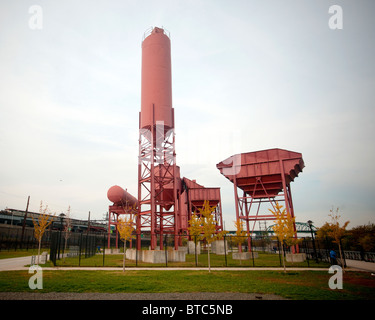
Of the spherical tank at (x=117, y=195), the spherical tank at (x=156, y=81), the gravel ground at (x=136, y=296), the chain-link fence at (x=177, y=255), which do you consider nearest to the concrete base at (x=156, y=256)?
the chain-link fence at (x=177, y=255)

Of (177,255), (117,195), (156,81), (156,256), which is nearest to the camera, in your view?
(156,256)

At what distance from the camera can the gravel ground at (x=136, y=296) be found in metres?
7.74

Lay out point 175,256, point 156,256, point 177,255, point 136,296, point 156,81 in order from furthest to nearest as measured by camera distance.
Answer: point 156,81, point 177,255, point 175,256, point 156,256, point 136,296

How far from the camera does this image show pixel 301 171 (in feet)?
91.7

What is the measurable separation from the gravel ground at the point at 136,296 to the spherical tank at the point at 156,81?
712 inches

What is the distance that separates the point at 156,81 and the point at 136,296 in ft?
69.4

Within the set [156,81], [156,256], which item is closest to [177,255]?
[156,256]

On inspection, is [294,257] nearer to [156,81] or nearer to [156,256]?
[156,256]

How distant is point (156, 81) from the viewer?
24781 millimetres

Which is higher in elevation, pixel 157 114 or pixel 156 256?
pixel 157 114

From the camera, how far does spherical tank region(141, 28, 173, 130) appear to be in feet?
80.7

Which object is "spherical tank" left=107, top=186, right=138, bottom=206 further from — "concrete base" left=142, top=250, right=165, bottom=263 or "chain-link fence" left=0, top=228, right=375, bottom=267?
"concrete base" left=142, top=250, right=165, bottom=263
